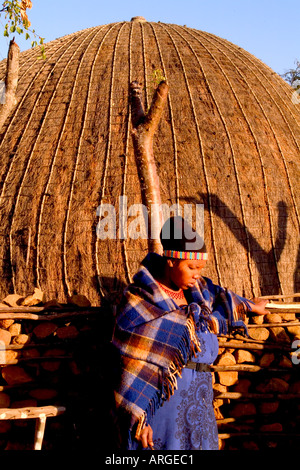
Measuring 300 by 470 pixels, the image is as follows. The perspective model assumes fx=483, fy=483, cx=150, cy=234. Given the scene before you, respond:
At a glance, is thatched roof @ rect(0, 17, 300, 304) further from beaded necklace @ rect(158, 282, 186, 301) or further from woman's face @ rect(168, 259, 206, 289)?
woman's face @ rect(168, 259, 206, 289)

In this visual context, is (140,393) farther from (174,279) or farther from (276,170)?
(276,170)

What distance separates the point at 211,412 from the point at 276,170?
5.44 meters

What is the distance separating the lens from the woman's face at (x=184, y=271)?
2.49 metres

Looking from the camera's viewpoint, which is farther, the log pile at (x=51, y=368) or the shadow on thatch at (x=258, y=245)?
the shadow on thatch at (x=258, y=245)

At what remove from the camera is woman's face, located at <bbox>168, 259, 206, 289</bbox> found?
98.1 inches

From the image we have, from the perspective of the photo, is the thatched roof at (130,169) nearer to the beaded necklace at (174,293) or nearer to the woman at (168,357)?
the beaded necklace at (174,293)

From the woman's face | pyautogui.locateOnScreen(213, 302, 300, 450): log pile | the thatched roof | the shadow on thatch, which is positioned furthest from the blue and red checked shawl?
the shadow on thatch

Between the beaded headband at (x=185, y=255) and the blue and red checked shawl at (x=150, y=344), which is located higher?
the beaded headband at (x=185, y=255)

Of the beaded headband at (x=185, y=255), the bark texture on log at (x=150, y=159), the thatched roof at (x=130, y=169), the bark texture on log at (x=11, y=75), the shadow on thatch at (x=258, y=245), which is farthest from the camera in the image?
the shadow on thatch at (x=258, y=245)

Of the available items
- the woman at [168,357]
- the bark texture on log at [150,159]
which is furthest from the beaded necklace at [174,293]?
the bark texture on log at [150,159]

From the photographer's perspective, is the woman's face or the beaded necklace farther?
the beaded necklace

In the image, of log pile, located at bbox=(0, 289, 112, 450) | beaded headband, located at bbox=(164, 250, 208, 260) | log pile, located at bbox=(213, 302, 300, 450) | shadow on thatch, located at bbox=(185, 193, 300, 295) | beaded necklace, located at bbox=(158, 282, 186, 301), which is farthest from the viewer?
shadow on thatch, located at bbox=(185, 193, 300, 295)

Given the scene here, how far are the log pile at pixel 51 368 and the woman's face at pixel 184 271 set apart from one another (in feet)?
3.42
